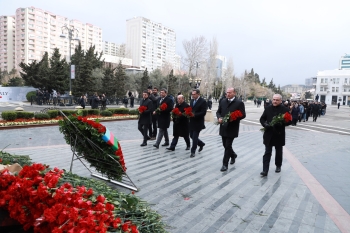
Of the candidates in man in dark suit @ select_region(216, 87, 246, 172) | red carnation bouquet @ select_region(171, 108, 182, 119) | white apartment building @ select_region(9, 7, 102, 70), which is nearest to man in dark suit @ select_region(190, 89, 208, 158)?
red carnation bouquet @ select_region(171, 108, 182, 119)

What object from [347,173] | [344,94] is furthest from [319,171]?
[344,94]

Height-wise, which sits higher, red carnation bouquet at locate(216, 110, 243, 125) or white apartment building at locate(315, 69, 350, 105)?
white apartment building at locate(315, 69, 350, 105)

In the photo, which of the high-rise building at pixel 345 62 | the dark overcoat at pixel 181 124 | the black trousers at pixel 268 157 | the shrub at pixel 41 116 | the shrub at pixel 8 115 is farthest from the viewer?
the high-rise building at pixel 345 62

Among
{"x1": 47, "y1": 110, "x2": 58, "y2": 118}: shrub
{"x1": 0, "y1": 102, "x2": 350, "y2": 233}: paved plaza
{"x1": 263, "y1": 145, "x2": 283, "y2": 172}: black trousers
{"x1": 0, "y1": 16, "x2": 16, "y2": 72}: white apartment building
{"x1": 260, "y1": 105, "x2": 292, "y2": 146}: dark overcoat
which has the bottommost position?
{"x1": 0, "y1": 102, "x2": 350, "y2": 233}: paved plaza

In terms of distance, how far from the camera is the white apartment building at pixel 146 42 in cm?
11462

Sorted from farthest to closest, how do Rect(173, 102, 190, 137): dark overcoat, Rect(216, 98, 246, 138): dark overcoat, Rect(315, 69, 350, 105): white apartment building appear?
1. Rect(315, 69, 350, 105): white apartment building
2. Rect(173, 102, 190, 137): dark overcoat
3. Rect(216, 98, 246, 138): dark overcoat

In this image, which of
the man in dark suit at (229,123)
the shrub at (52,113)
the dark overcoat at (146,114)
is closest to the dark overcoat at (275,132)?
the man in dark suit at (229,123)

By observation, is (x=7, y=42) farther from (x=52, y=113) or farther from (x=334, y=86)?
(x=334, y=86)

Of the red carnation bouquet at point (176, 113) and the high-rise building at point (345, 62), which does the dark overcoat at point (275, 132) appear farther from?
the high-rise building at point (345, 62)

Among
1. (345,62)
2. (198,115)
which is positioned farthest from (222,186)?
(345,62)

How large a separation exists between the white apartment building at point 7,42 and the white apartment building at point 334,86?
113 meters

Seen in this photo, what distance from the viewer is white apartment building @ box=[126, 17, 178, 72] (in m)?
115

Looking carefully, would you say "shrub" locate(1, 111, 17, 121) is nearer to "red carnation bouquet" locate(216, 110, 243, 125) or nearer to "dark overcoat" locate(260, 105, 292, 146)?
"red carnation bouquet" locate(216, 110, 243, 125)

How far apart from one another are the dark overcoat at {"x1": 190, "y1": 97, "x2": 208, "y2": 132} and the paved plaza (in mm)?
860
